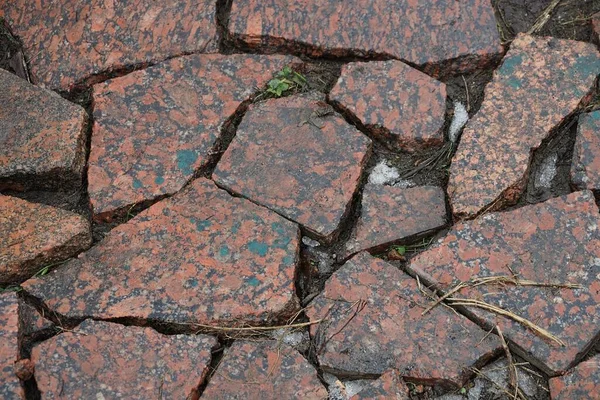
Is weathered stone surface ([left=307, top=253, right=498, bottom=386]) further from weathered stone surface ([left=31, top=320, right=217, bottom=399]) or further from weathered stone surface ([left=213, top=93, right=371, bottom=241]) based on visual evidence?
weathered stone surface ([left=31, top=320, right=217, bottom=399])

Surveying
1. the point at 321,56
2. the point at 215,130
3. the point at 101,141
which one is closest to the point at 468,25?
the point at 321,56

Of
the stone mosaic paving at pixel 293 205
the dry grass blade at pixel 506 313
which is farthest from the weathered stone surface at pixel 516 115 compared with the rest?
the dry grass blade at pixel 506 313

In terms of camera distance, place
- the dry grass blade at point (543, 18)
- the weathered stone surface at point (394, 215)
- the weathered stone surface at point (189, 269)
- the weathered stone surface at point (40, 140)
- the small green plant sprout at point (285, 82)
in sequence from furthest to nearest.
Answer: the dry grass blade at point (543, 18), the small green plant sprout at point (285, 82), the weathered stone surface at point (40, 140), the weathered stone surface at point (394, 215), the weathered stone surface at point (189, 269)

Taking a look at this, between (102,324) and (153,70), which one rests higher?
(153,70)

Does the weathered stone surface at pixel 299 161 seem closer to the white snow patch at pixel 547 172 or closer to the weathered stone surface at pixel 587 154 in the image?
the white snow patch at pixel 547 172

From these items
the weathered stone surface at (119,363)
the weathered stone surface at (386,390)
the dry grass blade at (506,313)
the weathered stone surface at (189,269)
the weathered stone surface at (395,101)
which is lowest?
the weathered stone surface at (386,390)

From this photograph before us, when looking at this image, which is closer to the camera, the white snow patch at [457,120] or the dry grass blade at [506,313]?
the dry grass blade at [506,313]

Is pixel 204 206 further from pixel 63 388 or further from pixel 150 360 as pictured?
pixel 63 388
